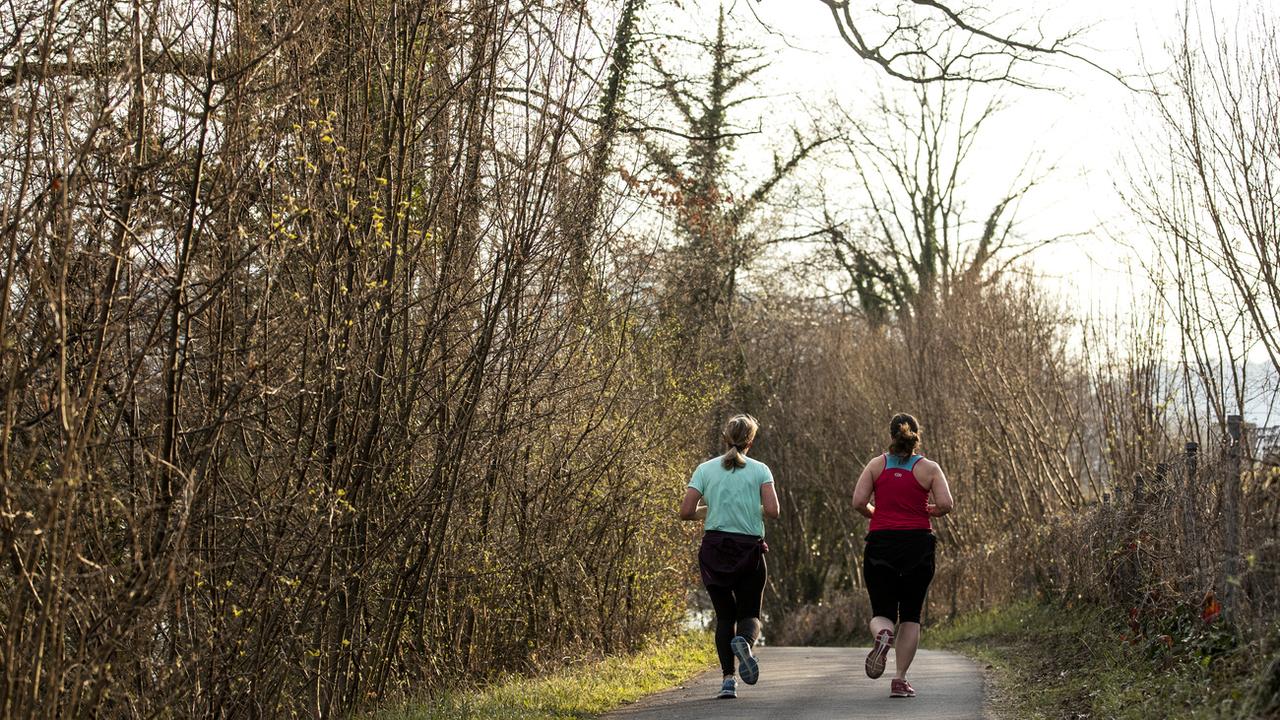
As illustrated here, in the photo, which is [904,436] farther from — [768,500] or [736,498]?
[736,498]

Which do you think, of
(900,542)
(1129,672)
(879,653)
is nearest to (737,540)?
(900,542)

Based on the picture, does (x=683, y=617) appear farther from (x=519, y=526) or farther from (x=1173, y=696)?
(x=1173, y=696)

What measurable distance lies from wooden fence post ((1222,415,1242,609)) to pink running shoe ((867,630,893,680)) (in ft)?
6.74

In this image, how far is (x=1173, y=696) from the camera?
24.4ft

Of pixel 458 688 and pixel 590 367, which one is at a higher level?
A: pixel 590 367

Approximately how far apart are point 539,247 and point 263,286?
241 cm

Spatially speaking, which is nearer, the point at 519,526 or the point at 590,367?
the point at 519,526

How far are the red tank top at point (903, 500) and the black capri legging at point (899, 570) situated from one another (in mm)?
53

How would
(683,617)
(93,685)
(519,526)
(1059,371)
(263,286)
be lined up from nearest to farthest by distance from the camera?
(93,685)
(263,286)
(519,526)
(683,617)
(1059,371)

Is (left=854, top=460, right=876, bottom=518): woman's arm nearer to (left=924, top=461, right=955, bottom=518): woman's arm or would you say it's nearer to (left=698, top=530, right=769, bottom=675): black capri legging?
(left=924, top=461, right=955, bottom=518): woman's arm

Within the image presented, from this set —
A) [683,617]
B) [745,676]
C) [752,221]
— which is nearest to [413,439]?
[745,676]

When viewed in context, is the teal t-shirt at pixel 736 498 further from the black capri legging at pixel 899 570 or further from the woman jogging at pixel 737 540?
the black capri legging at pixel 899 570

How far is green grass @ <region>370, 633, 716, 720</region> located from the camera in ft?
27.5

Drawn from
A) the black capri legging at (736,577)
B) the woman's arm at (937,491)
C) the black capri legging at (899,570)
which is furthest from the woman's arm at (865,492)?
the black capri legging at (736,577)
